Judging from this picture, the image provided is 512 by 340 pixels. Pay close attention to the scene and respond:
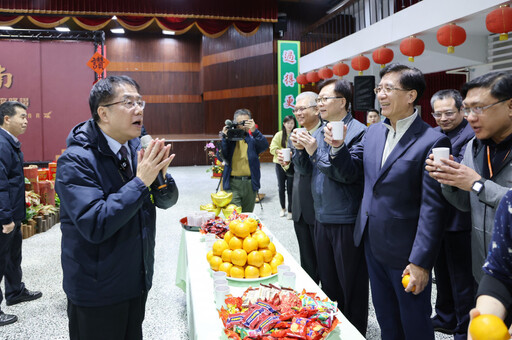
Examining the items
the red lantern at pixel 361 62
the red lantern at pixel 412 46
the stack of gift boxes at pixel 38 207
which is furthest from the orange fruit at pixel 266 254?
the red lantern at pixel 361 62

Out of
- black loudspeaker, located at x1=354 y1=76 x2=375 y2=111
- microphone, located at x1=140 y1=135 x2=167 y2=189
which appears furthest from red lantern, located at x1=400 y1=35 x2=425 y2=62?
microphone, located at x1=140 y1=135 x2=167 y2=189

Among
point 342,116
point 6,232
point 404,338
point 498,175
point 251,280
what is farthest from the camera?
point 6,232

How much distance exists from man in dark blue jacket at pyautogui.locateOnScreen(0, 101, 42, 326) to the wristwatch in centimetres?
261

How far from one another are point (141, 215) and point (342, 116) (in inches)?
51.9

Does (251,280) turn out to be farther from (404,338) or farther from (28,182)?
(28,182)

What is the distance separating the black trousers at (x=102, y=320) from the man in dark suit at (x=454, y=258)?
172cm

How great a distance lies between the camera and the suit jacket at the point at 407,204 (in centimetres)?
160

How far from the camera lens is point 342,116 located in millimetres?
2297

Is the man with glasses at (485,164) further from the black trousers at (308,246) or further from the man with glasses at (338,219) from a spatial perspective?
the black trousers at (308,246)

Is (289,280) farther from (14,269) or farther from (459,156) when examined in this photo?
(14,269)

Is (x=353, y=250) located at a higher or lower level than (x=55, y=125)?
lower

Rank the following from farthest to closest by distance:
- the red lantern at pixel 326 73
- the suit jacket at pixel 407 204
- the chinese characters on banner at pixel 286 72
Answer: the chinese characters on banner at pixel 286 72 < the red lantern at pixel 326 73 < the suit jacket at pixel 407 204

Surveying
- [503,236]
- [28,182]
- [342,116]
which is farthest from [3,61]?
[503,236]

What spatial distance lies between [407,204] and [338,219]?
48cm
